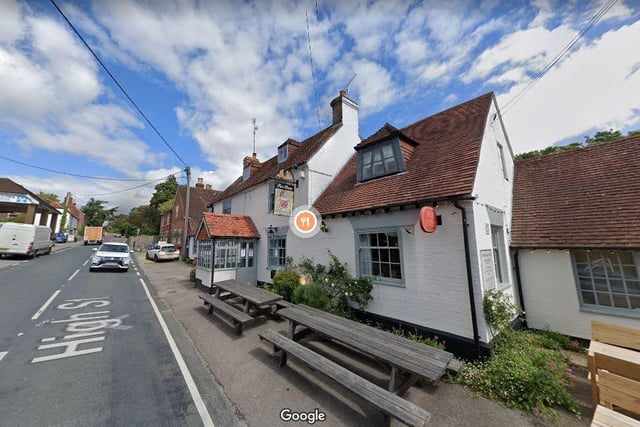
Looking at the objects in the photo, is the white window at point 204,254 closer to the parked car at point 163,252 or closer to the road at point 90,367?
the road at point 90,367

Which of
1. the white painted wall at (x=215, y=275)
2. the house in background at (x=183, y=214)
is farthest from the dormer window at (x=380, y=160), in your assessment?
the house in background at (x=183, y=214)

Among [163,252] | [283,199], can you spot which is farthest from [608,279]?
[163,252]

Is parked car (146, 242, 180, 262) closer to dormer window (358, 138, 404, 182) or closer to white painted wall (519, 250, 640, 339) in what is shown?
dormer window (358, 138, 404, 182)

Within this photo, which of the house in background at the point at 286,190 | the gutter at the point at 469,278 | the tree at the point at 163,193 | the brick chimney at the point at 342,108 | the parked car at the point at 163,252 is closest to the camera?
the gutter at the point at 469,278

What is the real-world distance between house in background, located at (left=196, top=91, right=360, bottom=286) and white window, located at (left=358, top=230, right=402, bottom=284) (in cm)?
320

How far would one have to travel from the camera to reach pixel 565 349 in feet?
18.8

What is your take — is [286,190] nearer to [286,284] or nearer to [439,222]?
[286,284]

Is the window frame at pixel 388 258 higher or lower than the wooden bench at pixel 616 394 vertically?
higher

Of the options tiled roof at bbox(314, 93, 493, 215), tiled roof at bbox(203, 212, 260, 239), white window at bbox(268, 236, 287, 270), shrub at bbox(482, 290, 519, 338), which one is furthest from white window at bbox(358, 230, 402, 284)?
tiled roof at bbox(203, 212, 260, 239)

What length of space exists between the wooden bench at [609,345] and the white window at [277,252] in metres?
9.28

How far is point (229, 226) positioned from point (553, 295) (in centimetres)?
1257

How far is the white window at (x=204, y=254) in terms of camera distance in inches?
451

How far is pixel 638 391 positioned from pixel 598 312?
3719mm

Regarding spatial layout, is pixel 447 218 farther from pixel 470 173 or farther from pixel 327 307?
pixel 327 307
